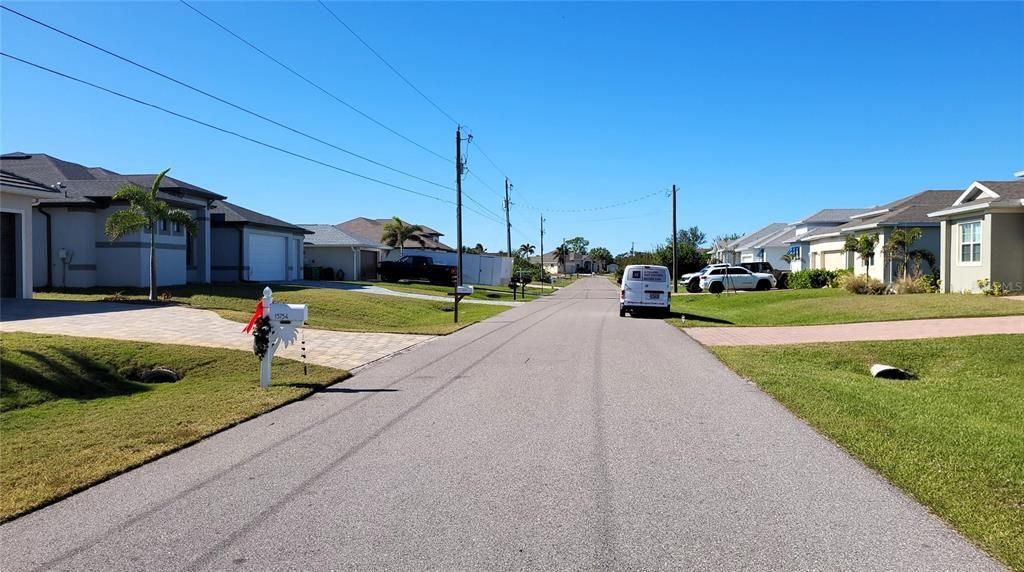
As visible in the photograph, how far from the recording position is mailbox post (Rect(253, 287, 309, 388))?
408 inches

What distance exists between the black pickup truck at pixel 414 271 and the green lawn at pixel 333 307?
655 inches

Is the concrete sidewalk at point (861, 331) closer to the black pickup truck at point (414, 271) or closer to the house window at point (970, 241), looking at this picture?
the house window at point (970, 241)

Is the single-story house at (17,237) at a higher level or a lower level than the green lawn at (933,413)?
higher

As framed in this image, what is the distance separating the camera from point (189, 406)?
29.3 ft

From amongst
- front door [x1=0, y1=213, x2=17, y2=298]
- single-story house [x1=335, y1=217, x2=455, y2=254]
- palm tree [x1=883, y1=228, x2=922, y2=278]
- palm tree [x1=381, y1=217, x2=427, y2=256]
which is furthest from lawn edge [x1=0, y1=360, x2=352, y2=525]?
single-story house [x1=335, y1=217, x2=455, y2=254]

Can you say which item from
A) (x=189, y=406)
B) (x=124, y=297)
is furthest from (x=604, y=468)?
(x=124, y=297)

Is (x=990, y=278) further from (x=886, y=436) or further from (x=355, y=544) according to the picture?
(x=355, y=544)

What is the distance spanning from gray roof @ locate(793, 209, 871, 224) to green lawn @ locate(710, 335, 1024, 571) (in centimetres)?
4158

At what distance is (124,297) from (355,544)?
69.4ft

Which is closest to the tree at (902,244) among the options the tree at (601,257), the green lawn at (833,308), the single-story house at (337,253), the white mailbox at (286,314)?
the green lawn at (833,308)

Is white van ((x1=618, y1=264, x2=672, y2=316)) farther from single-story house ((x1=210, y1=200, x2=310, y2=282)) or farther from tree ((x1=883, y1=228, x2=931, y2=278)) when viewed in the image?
single-story house ((x1=210, y1=200, x2=310, y2=282))

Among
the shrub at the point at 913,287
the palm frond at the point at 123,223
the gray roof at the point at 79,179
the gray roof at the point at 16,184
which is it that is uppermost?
the gray roof at the point at 79,179

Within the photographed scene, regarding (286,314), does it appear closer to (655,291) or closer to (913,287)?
(655,291)

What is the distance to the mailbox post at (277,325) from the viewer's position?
34.0ft
